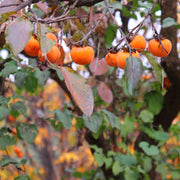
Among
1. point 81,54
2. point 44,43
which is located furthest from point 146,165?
point 44,43

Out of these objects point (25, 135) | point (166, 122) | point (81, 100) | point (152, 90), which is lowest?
point (166, 122)

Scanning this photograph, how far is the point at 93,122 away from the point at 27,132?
321mm

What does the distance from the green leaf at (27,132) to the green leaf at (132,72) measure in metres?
0.78

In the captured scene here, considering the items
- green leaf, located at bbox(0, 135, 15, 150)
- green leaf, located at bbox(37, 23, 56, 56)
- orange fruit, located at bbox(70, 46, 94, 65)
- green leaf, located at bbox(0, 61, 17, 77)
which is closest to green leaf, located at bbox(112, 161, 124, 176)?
green leaf, located at bbox(0, 135, 15, 150)

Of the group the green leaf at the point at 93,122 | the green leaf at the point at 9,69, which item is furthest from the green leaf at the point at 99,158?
the green leaf at the point at 9,69

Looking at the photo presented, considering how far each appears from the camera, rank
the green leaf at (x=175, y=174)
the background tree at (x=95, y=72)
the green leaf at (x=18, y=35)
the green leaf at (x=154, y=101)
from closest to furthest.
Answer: the green leaf at (x=18, y=35), the background tree at (x=95, y=72), the green leaf at (x=154, y=101), the green leaf at (x=175, y=174)

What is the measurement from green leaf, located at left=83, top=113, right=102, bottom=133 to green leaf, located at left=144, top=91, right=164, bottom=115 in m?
0.40

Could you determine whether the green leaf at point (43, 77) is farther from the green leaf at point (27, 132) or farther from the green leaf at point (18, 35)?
the green leaf at point (18, 35)

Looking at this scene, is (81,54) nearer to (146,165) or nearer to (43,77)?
(43,77)

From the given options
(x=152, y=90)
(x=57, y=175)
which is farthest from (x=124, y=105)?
(x=57, y=175)

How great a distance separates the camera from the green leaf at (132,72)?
0.48 m

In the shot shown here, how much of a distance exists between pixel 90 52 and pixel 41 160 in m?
4.49

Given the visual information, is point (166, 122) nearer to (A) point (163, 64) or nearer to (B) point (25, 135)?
(A) point (163, 64)

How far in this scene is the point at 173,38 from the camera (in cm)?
123
